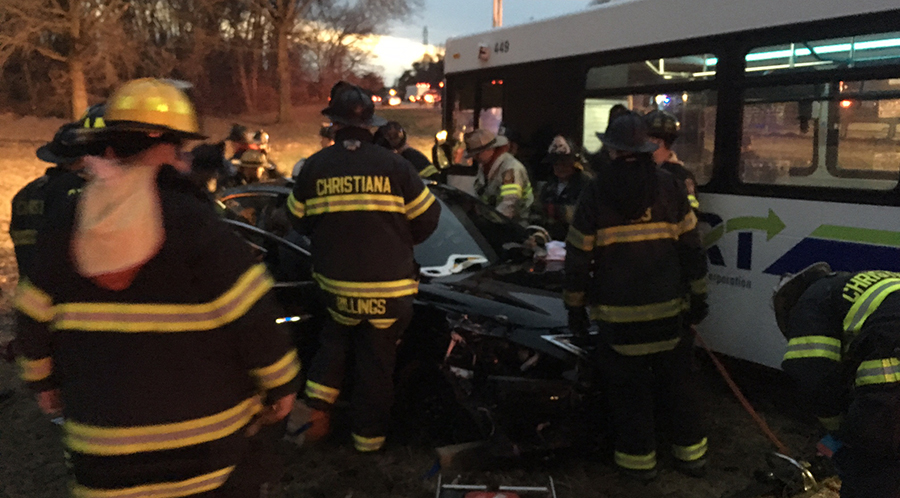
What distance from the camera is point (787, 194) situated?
14.5ft

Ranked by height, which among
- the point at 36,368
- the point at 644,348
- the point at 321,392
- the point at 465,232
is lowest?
the point at 321,392

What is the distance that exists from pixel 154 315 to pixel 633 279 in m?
2.45

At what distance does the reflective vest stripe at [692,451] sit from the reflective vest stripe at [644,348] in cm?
57

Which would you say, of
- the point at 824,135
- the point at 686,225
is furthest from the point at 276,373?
the point at 824,135

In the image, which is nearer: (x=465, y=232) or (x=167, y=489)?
(x=167, y=489)

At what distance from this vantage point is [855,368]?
2.25 m

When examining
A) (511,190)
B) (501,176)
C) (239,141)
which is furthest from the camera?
(239,141)

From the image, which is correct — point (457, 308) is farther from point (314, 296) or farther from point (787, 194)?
point (787, 194)

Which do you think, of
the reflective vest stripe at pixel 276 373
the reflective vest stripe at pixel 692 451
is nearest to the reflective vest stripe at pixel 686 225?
the reflective vest stripe at pixel 692 451

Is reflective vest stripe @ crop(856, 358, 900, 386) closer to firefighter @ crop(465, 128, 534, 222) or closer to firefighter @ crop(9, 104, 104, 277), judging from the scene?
firefighter @ crop(9, 104, 104, 277)

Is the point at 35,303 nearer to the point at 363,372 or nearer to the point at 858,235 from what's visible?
the point at 363,372

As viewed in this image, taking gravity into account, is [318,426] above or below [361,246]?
below

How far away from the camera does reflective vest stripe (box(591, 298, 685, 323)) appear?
139 inches

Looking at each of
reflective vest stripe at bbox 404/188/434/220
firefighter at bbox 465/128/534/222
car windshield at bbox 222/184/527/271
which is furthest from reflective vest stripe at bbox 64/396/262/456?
firefighter at bbox 465/128/534/222
